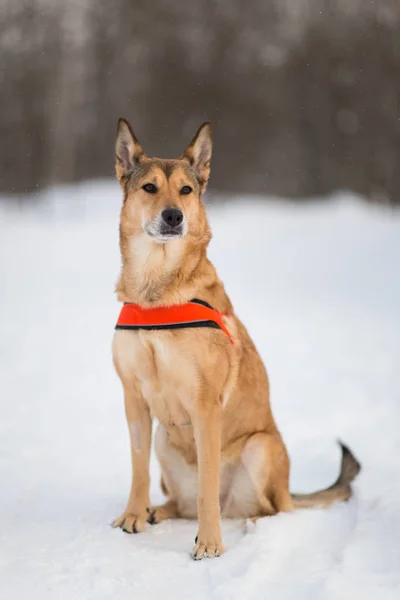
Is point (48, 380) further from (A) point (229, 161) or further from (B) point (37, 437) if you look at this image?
(A) point (229, 161)

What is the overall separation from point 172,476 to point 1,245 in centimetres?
974

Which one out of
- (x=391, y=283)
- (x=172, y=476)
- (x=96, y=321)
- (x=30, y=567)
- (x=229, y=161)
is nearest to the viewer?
(x=30, y=567)

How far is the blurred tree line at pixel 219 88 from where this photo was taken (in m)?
15.3

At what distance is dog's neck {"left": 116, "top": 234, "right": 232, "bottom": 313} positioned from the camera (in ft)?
10.3

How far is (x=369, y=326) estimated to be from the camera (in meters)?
8.58

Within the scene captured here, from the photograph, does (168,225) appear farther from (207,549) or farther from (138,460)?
(207,549)

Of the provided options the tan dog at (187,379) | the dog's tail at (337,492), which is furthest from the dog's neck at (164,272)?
the dog's tail at (337,492)

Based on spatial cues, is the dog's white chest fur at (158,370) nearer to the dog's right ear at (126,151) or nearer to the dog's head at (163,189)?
the dog's head at (163,189)

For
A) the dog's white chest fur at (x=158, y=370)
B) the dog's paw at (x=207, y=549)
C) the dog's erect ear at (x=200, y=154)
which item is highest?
the dog's erect ear at (x=200, y=154)

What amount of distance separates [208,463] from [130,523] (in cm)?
53

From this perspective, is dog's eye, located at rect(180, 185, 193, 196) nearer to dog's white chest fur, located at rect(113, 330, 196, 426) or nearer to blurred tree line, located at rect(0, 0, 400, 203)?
dog's white chest fur, located at rect(113, 330, 196, 426)

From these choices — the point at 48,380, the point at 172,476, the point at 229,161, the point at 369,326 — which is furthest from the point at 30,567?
the point at 229,161

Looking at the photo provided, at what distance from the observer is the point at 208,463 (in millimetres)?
2980

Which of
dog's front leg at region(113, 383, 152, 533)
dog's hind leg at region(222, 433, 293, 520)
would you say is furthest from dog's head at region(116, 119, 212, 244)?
dog's hind leg at region(222, 433, 293, 520)
